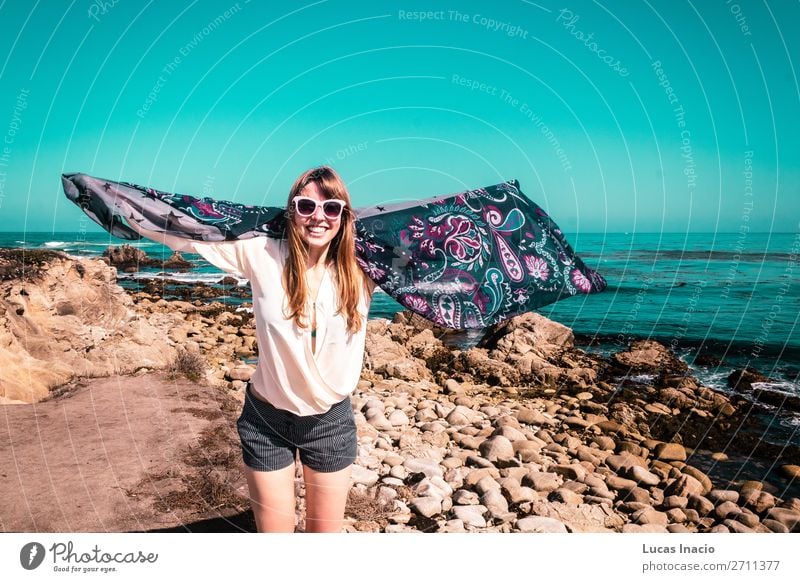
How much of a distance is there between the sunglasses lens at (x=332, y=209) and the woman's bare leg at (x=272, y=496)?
1.36 m

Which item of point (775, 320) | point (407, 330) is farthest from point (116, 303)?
point (775, 320)

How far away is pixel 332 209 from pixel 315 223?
115 mm

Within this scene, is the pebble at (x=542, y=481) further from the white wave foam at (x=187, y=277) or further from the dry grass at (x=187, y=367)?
the white wave foam at (x=187, y=277)

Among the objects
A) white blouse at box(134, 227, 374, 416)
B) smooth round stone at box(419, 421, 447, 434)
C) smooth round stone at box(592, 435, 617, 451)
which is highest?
white blouse at box(134, 227, 374, 416)

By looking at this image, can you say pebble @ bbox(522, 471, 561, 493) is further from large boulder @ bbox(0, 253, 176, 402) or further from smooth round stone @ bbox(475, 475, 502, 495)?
large boulder @ bbox(0, 253, 176, 402)

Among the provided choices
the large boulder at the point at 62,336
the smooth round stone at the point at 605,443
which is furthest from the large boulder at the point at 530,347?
the large boulder at the point at 62,336

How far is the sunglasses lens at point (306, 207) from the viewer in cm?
285

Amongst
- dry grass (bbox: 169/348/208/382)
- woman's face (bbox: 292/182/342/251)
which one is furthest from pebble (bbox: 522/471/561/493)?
dry grass (bbox: 169/348/208/382)

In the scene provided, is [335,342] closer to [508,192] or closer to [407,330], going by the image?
[508,192]

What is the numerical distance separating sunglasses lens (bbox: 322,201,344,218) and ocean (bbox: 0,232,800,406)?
11.3 meters

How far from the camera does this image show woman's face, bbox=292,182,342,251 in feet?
9.39

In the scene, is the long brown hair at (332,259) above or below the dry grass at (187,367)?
above
